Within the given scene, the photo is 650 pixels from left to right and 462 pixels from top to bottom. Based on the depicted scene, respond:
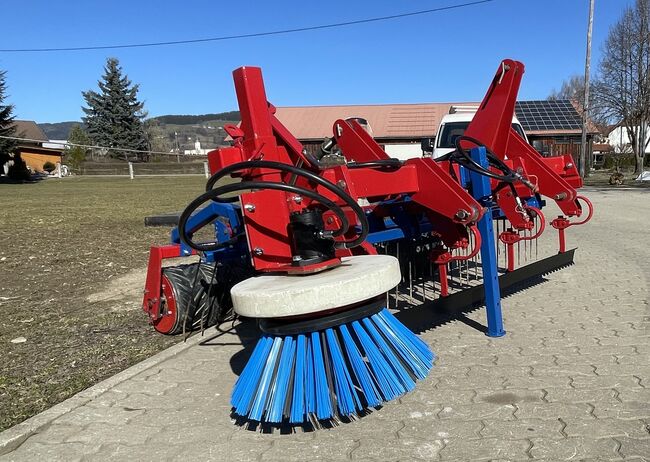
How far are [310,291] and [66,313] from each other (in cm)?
361

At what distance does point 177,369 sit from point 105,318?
1568 millimetres

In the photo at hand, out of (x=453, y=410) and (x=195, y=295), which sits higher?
(x=195, y=295)

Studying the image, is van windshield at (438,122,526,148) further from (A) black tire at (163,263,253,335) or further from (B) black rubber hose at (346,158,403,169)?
(B) black rubber hose at (346,158,403,169)

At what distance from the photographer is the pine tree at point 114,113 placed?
57469mm

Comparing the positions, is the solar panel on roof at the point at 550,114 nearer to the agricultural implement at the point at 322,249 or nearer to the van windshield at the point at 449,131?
the van windshield at the point at 449,131

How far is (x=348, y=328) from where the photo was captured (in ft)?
8.78

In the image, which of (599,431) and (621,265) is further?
(621,265)

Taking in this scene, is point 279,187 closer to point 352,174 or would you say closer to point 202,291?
point 352,174

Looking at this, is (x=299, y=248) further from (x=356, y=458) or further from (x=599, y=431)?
(x=599, y=431)

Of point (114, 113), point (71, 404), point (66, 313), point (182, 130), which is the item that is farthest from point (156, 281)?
point (182, 130)

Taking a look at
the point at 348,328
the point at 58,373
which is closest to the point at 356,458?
the point at 348,328

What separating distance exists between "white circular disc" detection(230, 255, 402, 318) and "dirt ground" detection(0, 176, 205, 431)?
1.59 m

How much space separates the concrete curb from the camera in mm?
2789

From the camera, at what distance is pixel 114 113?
57875 millimetres
